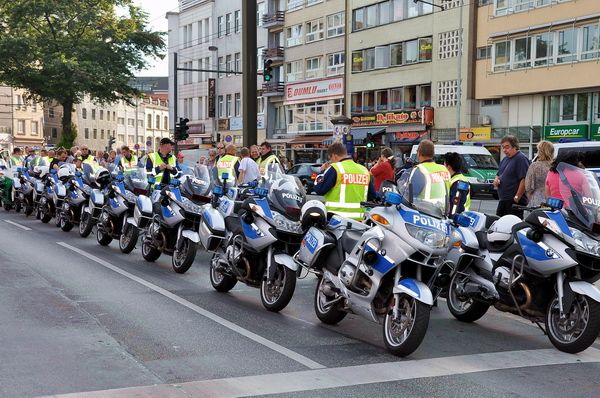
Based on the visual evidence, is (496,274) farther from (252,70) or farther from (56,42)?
(56,42)

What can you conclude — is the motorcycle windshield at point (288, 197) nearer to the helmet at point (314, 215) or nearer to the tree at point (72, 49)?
the helmet at point (314, 215)

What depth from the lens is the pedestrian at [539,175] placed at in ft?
33.0

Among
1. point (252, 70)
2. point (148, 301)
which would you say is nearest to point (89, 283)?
point (148, 301)

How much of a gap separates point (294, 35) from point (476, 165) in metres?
29.2

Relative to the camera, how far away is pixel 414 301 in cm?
626

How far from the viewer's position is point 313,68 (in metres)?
55.7

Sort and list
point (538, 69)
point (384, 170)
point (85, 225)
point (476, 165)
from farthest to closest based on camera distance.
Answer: point (538, 69) → point (476, 165) → point (85, 225) → point (384, 170)

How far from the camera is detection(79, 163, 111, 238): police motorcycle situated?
14203 millimetres

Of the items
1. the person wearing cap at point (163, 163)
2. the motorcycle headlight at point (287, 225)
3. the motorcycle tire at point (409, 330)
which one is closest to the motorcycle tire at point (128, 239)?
the person wearing cap at point (163, 163)

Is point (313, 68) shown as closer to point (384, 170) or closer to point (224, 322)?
point (384, 170)

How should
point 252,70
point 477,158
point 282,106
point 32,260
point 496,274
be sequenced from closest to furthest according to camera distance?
point 496,274 < point 32,260 < point 252,70 < point 477,158 < point 282,106

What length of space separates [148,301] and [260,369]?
117 inches

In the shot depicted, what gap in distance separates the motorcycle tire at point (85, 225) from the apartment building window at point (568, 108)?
27286mm

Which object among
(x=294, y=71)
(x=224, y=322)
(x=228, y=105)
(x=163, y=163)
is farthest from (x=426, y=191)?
(x=228, y=105)
